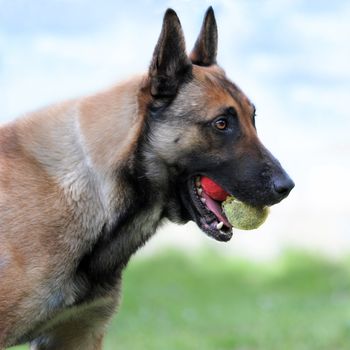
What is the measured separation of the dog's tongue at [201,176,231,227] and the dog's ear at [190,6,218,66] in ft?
2.53

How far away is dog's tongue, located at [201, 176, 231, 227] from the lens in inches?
192

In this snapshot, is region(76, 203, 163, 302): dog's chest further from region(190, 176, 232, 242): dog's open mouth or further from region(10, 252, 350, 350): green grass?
region(10, 252, 350, 350): green grass

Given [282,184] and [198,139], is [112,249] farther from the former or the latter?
[282,184]

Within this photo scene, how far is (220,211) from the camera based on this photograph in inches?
194

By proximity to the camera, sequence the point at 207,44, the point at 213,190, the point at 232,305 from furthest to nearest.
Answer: the point at 232,305, the point at 207,44, the point at 213,190

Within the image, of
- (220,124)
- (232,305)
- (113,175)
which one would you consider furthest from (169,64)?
(232,305)

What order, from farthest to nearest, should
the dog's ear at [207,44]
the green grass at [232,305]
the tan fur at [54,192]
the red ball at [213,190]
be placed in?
the green grass at [232,305] < the dog's ear at [207,44] < the red ball at [213,190] < the tan fur at [54,192]

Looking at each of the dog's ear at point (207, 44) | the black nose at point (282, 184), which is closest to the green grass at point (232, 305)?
the dog's ear at point (207, 44)

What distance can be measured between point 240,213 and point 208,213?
0.56ft

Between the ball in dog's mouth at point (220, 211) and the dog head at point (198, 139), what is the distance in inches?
0.6

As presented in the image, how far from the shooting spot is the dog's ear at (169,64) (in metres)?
4.75

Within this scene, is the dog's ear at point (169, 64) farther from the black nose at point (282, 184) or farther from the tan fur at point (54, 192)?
the black nose at point (282, 184)

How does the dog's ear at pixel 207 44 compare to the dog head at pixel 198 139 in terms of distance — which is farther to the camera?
the dog's ear at pixel 207 44

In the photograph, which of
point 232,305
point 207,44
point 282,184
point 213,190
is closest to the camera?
point 282,184
